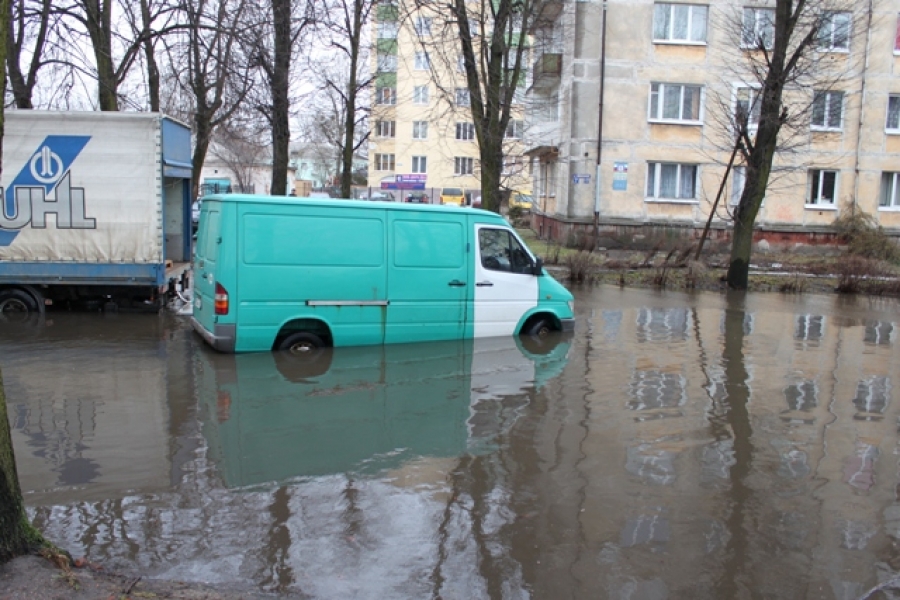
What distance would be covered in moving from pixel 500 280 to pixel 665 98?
22.3 meters

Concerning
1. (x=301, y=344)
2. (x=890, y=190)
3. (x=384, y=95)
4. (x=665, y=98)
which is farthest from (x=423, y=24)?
(x=384, y=95)

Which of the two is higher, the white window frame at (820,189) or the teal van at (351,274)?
the white window frame at (820,189)

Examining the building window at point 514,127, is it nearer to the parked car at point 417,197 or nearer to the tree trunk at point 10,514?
the tree trunk at point 10,514

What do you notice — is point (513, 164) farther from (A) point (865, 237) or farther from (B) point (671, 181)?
(A) point (865, 237)

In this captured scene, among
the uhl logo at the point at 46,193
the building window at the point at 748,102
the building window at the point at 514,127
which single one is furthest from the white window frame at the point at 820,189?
the uhl logo at the point at 46,193

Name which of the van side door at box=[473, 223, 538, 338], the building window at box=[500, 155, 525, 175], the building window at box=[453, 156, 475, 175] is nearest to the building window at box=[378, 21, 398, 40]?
the building window at box=[500, 155, 525, 175]

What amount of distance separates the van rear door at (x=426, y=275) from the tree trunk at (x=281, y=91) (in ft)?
28.9

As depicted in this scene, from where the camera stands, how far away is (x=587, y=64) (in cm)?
3039

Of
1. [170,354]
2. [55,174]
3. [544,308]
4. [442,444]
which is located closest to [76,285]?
[55,174]

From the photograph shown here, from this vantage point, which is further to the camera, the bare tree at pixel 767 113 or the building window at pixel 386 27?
the building window at pixel 386 27

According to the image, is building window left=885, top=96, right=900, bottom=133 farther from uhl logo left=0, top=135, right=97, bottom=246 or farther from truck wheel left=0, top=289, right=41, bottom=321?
truck wheel left=0, top=289, right=41, bottom=321

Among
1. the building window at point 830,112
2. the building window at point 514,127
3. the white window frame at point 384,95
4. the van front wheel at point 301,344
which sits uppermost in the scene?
the white window frame at point 384,95

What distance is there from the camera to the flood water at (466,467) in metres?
4.54

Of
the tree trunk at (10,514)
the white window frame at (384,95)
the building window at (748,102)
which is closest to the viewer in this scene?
the tree trunk at (10,514)
